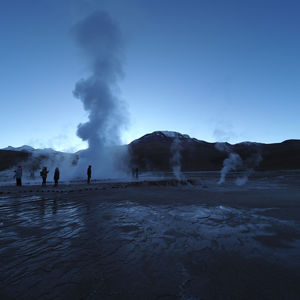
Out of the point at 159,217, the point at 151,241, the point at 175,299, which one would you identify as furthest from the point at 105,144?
the point at 175,299

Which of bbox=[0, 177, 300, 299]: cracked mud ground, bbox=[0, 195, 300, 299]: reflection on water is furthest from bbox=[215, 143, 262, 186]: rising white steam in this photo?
bbox=[0, 177, 300, 299]: cracked mud ground

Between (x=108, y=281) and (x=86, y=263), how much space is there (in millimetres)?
716

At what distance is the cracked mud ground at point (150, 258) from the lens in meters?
2.54

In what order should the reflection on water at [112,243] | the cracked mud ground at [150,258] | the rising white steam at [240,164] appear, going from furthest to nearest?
the rising white steam at [240,164] → the reflection on water at [112,243] → the cracked mud ground at [150,258]

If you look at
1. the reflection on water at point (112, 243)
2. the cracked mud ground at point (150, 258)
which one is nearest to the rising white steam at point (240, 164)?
the reflection on water at point (112, 243)

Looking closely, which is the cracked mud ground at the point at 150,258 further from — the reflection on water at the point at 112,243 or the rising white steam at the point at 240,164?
the rising white steam at the point at 240,164

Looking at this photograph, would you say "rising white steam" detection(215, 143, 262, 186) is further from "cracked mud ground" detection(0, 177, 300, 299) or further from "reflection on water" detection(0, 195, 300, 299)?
"cracked mud ground" detection(0, 177, 300, 299)

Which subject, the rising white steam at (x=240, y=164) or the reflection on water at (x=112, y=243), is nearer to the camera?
the reflection on water at (x=112, y=243)

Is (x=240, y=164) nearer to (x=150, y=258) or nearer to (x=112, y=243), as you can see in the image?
(x=112, y=243)

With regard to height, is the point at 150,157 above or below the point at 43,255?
above

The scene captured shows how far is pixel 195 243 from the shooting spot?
4.09 m

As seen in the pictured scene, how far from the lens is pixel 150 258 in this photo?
3.46 meters

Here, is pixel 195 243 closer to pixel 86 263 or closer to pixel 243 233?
pixel 243 233

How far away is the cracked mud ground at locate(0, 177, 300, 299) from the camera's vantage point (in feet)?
8.32
